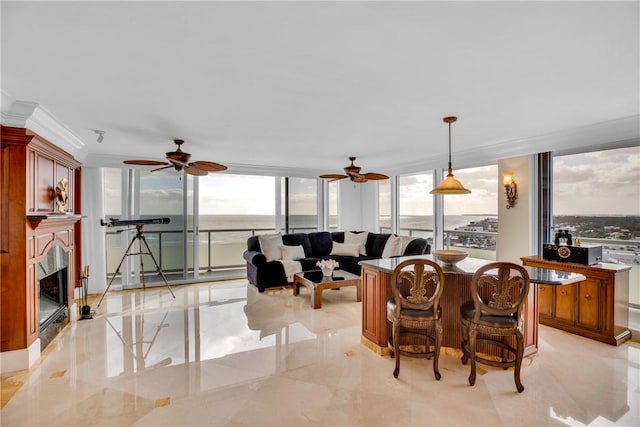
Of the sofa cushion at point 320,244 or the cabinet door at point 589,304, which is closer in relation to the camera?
the cabinet door at point 589,304

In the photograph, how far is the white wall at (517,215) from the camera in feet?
14.1

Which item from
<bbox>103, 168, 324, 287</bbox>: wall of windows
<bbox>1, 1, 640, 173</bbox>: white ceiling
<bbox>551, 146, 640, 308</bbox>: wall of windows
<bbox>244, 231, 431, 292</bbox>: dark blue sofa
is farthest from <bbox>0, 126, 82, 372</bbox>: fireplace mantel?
<bbox>551, 146, 640, 308</bbox>: wall of windows

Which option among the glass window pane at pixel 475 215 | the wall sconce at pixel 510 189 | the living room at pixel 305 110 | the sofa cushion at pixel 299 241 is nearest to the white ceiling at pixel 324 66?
the living room at pixel 305 110

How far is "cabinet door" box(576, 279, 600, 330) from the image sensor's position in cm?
329

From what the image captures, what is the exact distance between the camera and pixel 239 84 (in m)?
2.44

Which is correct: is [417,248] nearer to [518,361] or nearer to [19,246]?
[518,361]

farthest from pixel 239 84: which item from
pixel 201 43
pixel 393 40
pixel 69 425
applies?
pixel 69 425

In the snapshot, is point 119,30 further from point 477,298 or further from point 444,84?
point 477,298

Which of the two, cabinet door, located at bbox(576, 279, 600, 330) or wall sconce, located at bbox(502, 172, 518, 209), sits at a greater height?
wall sconce, located at bbox(502, 172, 518, 209)

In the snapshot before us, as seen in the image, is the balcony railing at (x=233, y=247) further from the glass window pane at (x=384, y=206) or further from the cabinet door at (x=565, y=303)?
the cabinet door at (x=565, y=303)

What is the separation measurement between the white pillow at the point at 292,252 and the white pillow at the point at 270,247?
8 cm

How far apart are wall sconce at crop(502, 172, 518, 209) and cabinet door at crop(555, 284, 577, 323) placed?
1.33 m

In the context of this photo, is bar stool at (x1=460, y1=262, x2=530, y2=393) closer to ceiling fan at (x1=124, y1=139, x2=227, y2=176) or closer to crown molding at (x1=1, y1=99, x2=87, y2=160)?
ceiling fan at (x1=124, y1=139, x2=227, y2=176)

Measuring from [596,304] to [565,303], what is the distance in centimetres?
29
